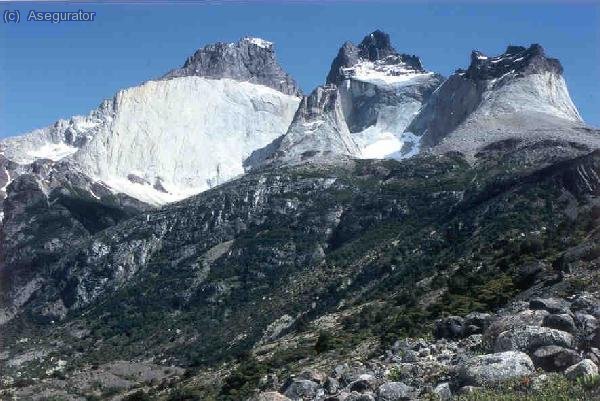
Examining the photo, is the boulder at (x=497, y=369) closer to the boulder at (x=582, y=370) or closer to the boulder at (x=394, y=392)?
the boulder at (x=582, y=370)

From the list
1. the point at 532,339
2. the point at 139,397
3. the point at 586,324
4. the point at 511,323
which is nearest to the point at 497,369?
the point at 532,339

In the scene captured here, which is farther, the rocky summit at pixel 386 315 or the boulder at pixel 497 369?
the rocky summit at pixel 386 315

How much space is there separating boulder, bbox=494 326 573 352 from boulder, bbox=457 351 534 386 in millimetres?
1232

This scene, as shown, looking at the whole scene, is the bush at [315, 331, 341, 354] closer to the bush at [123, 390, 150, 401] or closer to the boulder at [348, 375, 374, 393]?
the bush at [123, 390, 150, 401]

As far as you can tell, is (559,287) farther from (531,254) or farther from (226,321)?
(226,321)

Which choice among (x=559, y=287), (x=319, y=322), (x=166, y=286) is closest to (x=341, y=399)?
(x=559, y=287)

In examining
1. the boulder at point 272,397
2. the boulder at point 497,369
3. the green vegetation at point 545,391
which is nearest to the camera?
the green vegetation at point 545,391

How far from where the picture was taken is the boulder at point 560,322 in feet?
92.9

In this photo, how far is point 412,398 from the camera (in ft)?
85.3

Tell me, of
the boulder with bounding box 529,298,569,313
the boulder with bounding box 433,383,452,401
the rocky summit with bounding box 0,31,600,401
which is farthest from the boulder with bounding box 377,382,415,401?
the boulder with bounding box 529,298,569,313

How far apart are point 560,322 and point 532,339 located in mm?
2516

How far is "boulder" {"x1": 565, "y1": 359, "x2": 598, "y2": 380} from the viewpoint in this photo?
22312 millimetres

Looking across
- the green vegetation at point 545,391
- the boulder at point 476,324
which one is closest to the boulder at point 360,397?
the green vegetation at point 545,391

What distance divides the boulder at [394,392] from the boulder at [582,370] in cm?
541
